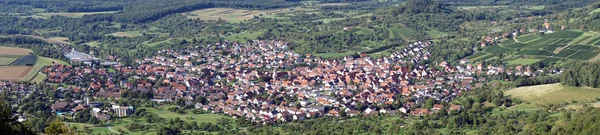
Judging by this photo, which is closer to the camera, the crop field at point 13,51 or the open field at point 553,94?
the open field at point 553,94

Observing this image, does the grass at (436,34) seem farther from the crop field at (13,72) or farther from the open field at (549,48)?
the crop field at (13,72)

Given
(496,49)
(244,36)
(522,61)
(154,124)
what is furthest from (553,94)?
(244,36)

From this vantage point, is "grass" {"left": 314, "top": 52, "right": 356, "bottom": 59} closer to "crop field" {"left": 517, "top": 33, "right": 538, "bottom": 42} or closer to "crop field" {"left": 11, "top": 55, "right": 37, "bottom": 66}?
"crop field" {"left": 517, "top": 33, "right": 538, "bottom": 42}

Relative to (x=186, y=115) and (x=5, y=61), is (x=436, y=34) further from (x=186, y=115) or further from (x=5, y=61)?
(x=186, y=115)

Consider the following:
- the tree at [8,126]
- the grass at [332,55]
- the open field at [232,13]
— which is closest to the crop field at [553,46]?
the grass at [332,55]

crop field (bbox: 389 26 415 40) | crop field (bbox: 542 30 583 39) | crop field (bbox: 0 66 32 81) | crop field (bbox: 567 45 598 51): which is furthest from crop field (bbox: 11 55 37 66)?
crop field (bbox: 542 30 583 39)

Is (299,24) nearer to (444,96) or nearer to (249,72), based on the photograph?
(249,72)
